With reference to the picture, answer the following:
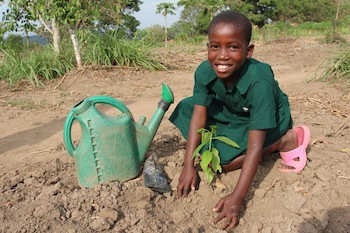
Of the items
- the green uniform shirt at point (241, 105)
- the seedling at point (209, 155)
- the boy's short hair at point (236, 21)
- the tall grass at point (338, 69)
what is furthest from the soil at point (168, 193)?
the tall grass at point (338, 69)

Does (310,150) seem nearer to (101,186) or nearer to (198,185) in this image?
(198,185)

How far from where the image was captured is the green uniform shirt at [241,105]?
5.40 ft

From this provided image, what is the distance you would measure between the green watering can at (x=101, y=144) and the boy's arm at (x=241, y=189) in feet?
1.86

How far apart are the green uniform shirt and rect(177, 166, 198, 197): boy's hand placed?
0.20 meters

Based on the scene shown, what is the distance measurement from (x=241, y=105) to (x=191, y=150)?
39cm

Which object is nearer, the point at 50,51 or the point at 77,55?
the point at 77,55

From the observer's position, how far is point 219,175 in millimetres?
2045

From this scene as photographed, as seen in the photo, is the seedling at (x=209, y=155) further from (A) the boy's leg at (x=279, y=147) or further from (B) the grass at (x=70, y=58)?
(B) the grass at (x=70, y=58)

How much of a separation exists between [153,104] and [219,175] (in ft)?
7.55

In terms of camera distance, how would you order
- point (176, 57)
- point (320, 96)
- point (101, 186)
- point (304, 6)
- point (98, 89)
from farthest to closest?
point (304, 6) < point (176, 57) < point (98, 89) < point (320, 96) < point (101, 186)

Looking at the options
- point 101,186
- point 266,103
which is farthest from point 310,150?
point 101,186

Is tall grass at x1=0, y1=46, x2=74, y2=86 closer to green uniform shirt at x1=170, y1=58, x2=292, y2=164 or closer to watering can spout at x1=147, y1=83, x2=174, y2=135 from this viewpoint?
watering can spout at x1=147, y1=83, x2=174, y2=135

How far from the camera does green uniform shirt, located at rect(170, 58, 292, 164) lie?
1.65 metres

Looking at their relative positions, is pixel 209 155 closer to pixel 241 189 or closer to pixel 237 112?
pixel 241 189
